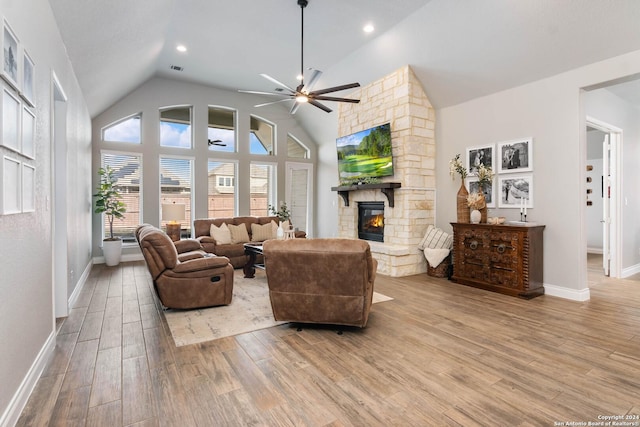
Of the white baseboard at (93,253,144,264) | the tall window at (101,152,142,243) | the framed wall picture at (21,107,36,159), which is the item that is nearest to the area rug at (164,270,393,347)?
the framed wall picture at (21,107,36,159)

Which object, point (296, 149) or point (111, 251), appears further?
point (296, 149)

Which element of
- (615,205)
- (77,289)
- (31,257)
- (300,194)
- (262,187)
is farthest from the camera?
(300,194)

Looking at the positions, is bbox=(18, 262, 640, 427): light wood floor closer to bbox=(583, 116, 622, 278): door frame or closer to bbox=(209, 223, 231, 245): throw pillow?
bbox=(583, 116, 622, 278): door frame

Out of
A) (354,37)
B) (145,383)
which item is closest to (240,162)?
(354,37)

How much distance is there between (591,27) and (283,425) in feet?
16.2

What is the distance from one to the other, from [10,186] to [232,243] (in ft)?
15.1

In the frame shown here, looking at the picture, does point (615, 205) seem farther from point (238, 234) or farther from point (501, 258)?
point (238, 234)

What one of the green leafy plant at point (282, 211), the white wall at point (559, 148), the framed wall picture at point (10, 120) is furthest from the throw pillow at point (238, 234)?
the framed wall picture at point (10, 120)

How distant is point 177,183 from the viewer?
25.6 ft

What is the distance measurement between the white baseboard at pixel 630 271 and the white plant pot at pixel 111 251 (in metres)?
9.22

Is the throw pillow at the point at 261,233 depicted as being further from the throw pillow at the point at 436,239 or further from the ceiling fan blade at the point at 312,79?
the ceiling fan blade at the point at 312,79

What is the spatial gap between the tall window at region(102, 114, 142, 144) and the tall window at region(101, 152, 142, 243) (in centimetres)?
35

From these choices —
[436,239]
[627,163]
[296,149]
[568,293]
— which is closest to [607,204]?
[627,163]

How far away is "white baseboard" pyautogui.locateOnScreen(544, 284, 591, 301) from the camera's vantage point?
163 inches
